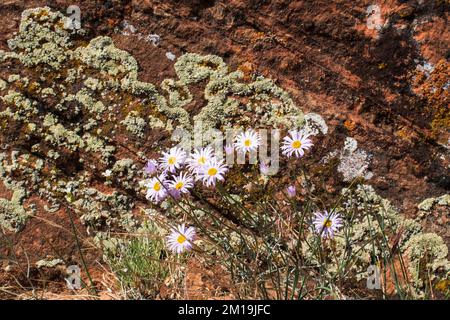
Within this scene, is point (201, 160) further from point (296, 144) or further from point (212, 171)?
point (296, 144)

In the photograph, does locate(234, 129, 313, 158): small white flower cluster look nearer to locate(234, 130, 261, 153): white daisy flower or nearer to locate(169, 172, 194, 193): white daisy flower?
locate(234, 130, 261, 153): white daisy flower

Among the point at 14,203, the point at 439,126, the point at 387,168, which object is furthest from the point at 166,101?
the point at 439,126

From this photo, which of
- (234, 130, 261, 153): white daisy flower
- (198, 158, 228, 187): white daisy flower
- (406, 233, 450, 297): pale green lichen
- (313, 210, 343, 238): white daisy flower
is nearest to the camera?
(198, 158, 228, 187): white daisy flower

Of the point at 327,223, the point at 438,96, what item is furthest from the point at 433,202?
the point at 327,223

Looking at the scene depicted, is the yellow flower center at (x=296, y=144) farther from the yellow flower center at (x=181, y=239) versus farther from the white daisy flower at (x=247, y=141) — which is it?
the yellow flower center at (x=181, y=239)

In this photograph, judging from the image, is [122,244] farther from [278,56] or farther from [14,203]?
[278,56]

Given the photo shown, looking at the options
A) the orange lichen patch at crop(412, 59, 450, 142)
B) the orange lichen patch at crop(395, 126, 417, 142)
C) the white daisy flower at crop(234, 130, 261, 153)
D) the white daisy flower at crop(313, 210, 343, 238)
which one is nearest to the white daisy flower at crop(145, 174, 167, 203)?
the white daisy flower at crop(234, 130, 261, 153)

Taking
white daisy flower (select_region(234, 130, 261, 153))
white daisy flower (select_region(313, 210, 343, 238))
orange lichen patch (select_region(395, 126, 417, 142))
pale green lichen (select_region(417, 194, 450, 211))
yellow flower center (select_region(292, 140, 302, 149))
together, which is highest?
orange lichen patch (select_region(395, 126, 417, 142))

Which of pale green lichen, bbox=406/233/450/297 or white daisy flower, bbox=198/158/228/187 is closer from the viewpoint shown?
white daisy flower, bbox=198/158/228/187
